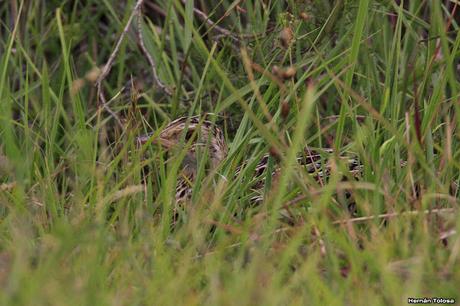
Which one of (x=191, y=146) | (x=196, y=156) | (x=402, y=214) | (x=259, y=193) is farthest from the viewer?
(x=191, y=146)

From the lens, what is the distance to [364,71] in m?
3.94

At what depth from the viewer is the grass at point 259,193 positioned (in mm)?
2199

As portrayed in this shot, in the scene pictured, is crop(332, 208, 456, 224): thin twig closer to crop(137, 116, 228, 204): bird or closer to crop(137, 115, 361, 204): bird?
crop(137, 115, 361, 204): bird

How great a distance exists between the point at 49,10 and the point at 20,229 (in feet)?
8.24

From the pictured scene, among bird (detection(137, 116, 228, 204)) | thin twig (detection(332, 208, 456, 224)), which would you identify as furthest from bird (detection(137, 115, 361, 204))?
thin twig (detection(332, 208, 456, 224))

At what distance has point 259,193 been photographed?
323cm

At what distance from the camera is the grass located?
86.6 inches

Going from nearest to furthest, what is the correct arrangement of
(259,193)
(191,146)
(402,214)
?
(402,214) < (259,193) < (191,146)

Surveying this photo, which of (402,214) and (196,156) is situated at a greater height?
(402,214)

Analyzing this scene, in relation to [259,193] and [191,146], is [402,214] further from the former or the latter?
[191,146]

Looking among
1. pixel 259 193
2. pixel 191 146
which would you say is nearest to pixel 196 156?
pixel 191 146

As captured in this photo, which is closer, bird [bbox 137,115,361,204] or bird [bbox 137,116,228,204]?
bird [bbox 137,115,361,204]

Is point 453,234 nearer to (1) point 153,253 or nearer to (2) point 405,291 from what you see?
(2) point 405,291

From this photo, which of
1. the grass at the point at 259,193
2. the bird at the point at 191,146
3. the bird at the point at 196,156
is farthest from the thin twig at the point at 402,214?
the bird at the point at 191,146
